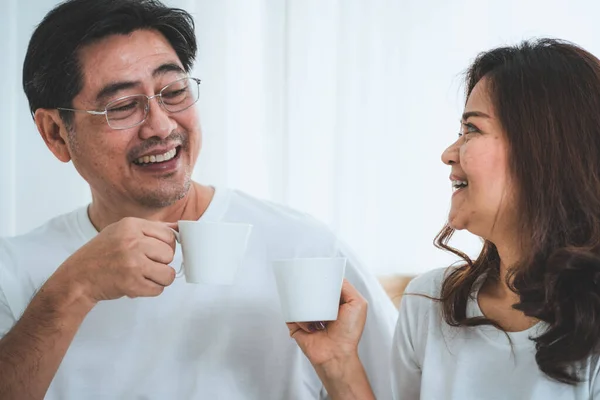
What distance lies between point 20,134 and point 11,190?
0.18 m

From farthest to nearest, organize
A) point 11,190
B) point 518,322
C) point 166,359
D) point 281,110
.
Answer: point 281,110 < point 11,190 < point 166,359 < point 518,322

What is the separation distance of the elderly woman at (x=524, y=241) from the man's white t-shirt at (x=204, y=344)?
0.82ft

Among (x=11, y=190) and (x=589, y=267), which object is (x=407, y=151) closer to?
(x=11, y=190)

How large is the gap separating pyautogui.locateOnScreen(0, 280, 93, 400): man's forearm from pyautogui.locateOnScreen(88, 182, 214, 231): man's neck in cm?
34

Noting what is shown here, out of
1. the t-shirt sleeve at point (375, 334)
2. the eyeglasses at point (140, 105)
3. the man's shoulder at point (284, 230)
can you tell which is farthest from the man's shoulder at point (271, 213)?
the eyeglasses at point (140, 105)

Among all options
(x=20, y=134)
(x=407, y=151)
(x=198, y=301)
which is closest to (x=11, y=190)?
(x=20, y=134)

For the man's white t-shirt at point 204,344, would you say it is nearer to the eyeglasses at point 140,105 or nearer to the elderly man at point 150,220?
the elderly man at point 150,220

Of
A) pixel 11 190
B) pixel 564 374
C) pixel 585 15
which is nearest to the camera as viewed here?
pixel 564 374

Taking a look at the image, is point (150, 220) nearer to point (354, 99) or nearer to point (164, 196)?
point (164, 196)

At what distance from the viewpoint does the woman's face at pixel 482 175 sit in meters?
1.27

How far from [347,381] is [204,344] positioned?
38cm

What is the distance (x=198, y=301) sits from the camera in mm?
1618

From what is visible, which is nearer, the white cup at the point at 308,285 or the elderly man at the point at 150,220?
the white cup at the point at 308,285

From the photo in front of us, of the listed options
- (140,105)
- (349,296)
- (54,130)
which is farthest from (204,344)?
(54,130)
